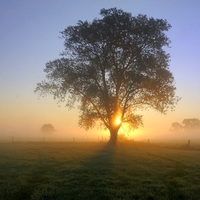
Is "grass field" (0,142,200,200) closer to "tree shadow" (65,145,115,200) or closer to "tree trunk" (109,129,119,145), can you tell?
"tree shadow" (65,145,115,200)

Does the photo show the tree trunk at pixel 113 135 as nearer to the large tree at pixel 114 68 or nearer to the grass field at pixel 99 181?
the large tree at pixel 114 68

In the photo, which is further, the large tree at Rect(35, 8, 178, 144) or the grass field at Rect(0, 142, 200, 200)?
the large tree at Rect(35, 8, 178, 144)

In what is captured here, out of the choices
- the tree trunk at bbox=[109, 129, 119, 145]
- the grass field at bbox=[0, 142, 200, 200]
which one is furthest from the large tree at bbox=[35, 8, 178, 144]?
the grass field at bbox=[0, 142, 200, 200]

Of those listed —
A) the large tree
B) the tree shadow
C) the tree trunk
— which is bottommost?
the tree shadow

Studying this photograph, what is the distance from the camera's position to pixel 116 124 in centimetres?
4638

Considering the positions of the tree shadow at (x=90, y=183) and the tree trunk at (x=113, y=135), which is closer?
the tree shadow at (x=90, y=183)

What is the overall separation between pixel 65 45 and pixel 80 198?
36.5m

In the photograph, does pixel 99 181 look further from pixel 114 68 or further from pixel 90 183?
pixel 114 68

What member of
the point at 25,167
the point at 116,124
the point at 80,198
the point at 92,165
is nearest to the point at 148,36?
the point at 116,124

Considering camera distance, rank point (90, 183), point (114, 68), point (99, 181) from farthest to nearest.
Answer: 1. point (114, 68)
2. point (99, 181)
3. point (90, 183)

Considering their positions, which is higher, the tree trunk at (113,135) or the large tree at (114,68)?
the large tree at (114,68)

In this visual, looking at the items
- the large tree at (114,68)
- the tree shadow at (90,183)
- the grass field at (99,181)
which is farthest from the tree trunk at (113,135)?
the tree shadow at (90,183)

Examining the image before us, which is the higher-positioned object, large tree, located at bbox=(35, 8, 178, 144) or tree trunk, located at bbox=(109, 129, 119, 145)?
large tree, located at bbox=(35, 8, 178, 144)

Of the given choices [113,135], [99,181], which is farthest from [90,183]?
[113,135]
